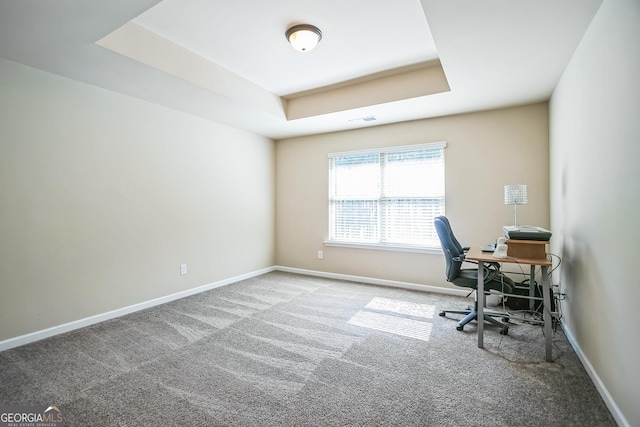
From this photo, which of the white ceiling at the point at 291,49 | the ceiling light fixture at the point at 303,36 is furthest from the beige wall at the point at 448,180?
the ceiling light fixture at the point at 303,36

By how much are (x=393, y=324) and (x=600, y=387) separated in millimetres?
1534

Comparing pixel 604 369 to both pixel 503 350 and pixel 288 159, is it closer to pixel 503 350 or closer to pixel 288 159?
pixel 503 350

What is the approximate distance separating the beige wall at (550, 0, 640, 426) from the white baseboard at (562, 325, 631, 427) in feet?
0.04

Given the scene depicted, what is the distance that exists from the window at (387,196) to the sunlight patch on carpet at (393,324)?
139 centimetres

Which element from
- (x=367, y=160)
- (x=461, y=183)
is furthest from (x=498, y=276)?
(x=367, y=160)

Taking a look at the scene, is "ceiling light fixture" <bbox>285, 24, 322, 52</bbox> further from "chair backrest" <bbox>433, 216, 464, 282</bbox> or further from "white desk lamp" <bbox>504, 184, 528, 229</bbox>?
"white desk lamp" <bbox>504, 184, 528, 229</bbox>

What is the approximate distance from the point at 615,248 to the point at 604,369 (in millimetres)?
775

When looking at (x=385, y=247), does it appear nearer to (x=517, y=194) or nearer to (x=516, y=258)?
(x=517, y=194)

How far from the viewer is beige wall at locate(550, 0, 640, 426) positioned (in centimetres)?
→ 150

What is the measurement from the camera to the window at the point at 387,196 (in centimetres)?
414

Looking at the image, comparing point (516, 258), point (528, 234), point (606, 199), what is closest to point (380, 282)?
point (516, 258)

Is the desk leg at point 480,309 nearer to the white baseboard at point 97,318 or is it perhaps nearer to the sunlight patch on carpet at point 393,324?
the sunlight patch on carpet at point 393,324

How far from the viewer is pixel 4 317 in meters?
2.47

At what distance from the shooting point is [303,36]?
249 cm
